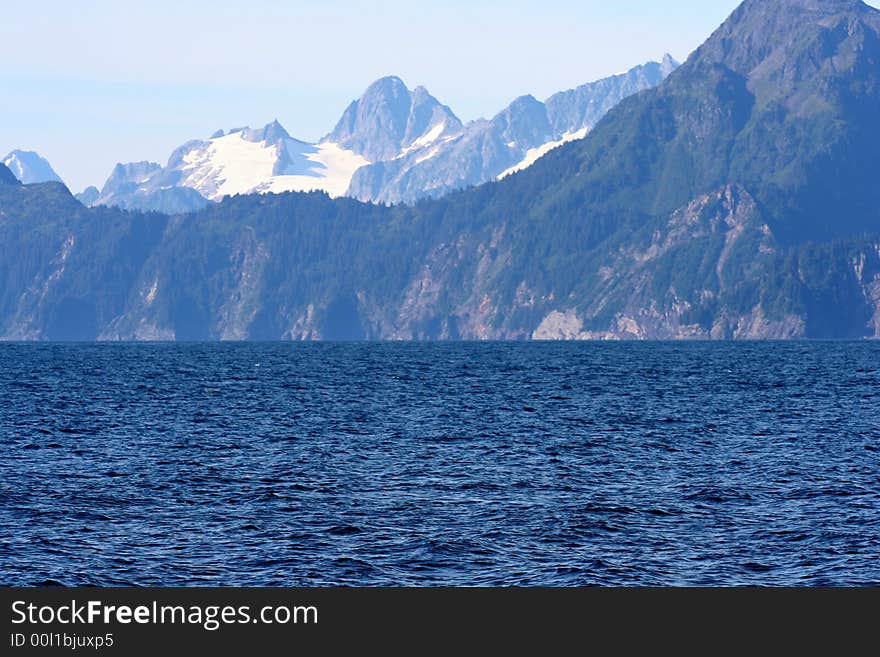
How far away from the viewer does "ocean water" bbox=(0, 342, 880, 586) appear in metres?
50.1

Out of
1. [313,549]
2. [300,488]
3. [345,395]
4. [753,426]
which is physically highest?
[345,395]

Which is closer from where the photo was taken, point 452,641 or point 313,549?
point 452,641

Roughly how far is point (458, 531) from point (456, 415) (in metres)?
59.7

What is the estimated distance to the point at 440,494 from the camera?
67.3 meters

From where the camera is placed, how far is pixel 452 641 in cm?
3381

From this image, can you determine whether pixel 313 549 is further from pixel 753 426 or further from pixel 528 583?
pixel 753 426

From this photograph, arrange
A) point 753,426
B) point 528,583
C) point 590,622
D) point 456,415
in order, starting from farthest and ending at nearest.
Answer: point 456,415
point 753,426
point 528,583
point 590,622

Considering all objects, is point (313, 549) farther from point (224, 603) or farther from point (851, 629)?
point (851, 629)

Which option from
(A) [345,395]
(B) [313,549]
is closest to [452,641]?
(B) [313,549]

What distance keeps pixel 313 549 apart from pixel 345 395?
93.3 m

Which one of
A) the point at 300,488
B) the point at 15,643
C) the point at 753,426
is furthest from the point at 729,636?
the point at 753,426

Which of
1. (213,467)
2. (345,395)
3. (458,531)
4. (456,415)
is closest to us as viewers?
(458,531)

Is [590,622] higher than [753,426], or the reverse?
[753,426]

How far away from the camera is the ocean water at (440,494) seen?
50062 millimetres
